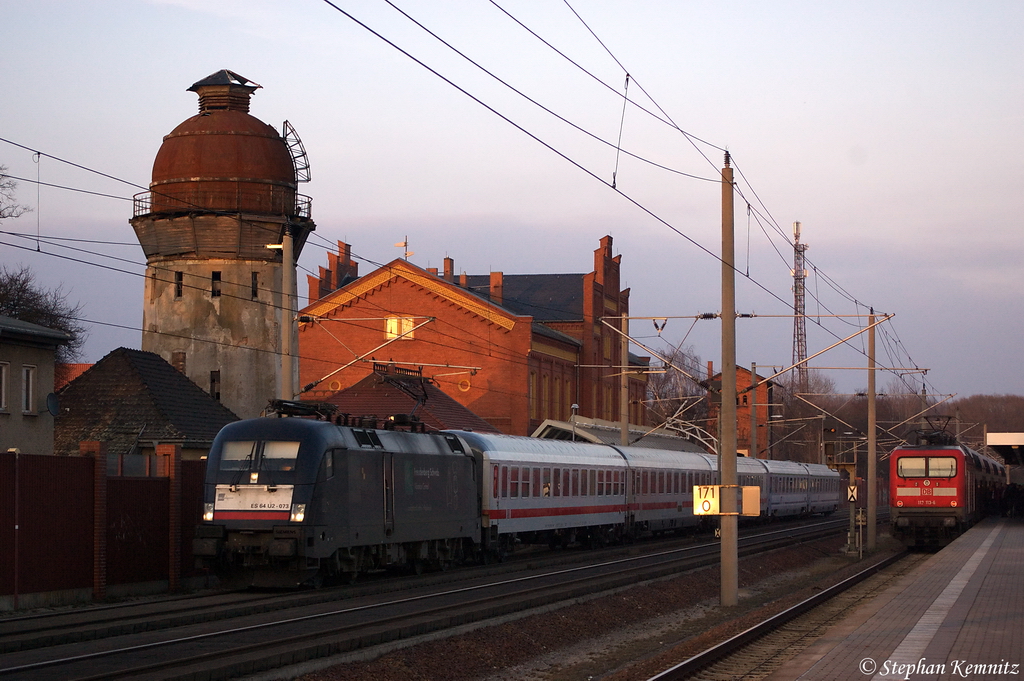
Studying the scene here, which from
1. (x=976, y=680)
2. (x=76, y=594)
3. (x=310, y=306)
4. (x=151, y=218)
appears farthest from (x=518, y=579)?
(x=310, y=306)

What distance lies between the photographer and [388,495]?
23.0 m

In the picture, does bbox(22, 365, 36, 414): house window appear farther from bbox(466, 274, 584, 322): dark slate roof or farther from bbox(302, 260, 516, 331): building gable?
bbox(466, 274, 584, 322): dark slate roof

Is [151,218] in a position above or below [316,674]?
above

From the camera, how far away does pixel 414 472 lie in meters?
24.4

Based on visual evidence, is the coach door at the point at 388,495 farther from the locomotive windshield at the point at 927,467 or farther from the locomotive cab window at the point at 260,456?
the locomotive windshield at the point at 927,467

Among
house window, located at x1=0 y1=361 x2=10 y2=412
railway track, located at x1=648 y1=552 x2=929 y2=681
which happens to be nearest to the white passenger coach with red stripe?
railway track, located at x1=648 y1=552 x2=929 y2=681

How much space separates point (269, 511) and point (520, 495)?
10.8 meters

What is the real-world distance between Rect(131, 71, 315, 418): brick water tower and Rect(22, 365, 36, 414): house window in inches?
519

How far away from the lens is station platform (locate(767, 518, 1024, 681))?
12148 mm

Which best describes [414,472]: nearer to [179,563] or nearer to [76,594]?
[179,563]

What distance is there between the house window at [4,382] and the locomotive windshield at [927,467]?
2485 centimetres

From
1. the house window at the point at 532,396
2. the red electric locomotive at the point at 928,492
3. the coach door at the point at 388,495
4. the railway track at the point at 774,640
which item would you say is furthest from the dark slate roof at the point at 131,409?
the house window at the point at 532,396

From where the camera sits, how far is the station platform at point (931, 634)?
12.1 m

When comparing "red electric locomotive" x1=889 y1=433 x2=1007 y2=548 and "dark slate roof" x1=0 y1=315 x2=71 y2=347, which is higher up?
"dark slate roof" x1=0 y1=315 x2=71 y2=347
